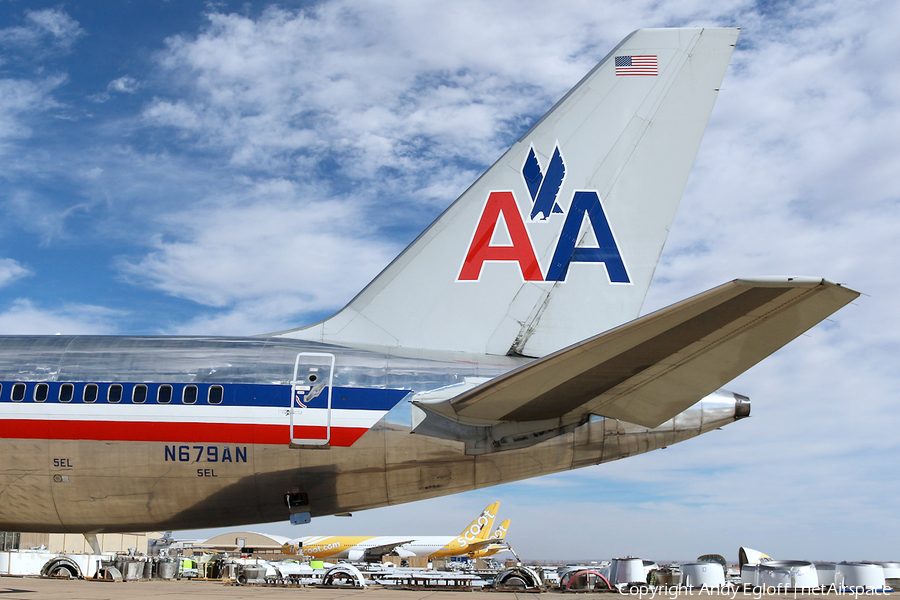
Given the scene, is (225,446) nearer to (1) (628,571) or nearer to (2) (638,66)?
(2) (638,66)

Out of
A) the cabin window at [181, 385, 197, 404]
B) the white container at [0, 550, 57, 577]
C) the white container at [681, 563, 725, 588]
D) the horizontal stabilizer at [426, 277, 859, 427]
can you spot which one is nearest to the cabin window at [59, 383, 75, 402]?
the cabin window at [181, 385, 197, 404]

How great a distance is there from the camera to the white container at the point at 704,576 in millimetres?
18297

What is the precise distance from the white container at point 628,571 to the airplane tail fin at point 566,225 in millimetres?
15374

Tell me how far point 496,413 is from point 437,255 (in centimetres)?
343

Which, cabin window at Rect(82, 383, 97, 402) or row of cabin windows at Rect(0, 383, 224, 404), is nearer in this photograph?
row of cabin windows at Rect(0, 383, 224, 404)

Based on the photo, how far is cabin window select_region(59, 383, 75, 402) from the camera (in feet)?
33.8

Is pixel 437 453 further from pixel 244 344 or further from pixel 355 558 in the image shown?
pixel 355 558

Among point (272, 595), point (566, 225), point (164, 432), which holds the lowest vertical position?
point (272, 595)

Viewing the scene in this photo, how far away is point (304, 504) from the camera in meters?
9.98

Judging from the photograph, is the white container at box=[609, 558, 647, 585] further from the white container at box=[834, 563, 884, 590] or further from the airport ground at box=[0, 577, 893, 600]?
the airport ground at box=[0, 577, 893, 600]

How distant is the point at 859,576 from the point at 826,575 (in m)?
0.71

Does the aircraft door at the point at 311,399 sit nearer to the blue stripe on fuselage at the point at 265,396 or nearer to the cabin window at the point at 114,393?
the blue stripe on fuselage at the point at 265,396

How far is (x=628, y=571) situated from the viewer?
23281 mm

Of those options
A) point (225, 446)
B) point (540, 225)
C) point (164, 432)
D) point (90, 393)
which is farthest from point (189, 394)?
point (540, 225)
